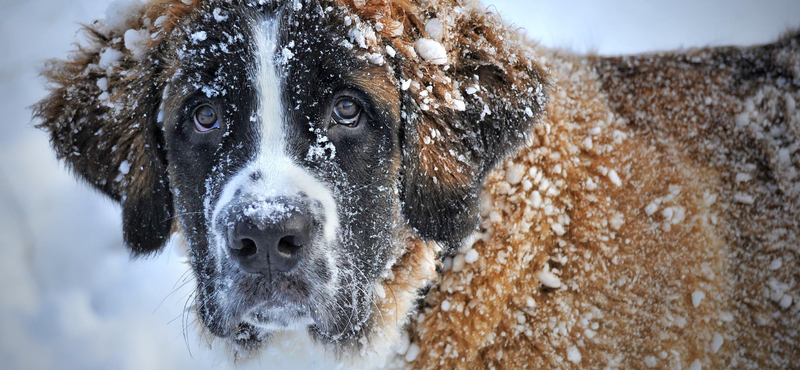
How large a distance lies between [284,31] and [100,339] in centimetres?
232

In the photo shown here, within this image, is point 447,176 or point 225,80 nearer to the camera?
point 225,80

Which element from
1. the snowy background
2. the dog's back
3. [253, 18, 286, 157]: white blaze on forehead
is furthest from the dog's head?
the snowy background

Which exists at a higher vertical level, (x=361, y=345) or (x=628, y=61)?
(x=628, y=61)

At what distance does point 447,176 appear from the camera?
2062 millimetres

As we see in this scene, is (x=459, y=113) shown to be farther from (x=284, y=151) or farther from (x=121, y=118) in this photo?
(x=121, y=118)

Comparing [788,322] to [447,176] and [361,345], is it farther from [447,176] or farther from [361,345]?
[361,345]

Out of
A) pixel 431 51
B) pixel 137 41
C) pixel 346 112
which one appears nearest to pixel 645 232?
pixel 431 51

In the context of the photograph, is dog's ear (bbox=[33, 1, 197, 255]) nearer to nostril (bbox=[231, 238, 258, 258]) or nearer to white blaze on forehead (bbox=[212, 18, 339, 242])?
white blaze on forehead (bbox=[212, 18, 339, 242])

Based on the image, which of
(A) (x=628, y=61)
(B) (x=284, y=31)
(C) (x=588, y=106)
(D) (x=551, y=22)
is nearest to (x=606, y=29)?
(D) (x=551, y=22)

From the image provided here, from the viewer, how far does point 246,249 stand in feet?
5.52

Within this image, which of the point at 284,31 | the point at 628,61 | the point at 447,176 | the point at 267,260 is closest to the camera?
the point at 267,260

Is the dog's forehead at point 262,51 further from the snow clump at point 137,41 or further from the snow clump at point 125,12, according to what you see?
the snow clump at point 125,12

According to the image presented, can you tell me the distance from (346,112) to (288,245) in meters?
0.51

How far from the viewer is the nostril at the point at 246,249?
1.66 metres
